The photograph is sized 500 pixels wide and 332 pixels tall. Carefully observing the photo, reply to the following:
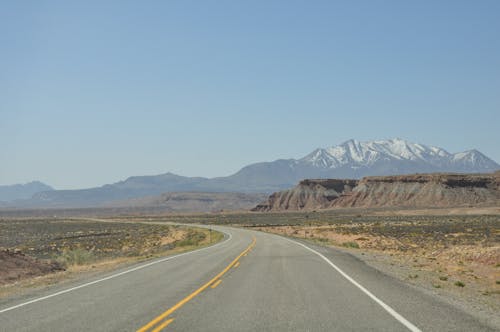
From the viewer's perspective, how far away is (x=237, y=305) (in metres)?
11.0

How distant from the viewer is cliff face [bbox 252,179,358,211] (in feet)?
605

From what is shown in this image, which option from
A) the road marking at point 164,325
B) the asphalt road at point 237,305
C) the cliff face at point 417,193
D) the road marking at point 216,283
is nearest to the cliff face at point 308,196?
the cliff face at point 417,193

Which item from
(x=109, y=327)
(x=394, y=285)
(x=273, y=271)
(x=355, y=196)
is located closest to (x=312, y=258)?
(x=273, y=271)

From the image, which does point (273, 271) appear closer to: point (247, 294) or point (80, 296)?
point (247, 294)

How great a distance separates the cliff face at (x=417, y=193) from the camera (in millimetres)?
139375

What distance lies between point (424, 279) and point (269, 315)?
28.7 feet

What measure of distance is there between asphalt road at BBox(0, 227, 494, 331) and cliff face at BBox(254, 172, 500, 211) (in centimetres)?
12283

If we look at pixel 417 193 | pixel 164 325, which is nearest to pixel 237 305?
pixel 164 325

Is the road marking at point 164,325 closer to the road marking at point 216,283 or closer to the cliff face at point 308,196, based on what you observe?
the road marking at point 216,283

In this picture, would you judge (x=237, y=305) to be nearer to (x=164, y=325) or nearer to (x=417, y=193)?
(x=164, y=325)

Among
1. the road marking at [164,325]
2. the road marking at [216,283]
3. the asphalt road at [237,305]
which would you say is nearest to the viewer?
A: the road marking at [164,325]

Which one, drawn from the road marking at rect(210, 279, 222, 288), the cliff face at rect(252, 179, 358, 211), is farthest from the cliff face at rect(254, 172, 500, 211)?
the road marking at rect(210, 279, 222, 288)

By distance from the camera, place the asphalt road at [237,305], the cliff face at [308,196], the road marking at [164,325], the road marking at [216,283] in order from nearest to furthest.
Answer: the road marking at [164,325] < the asphalt road at [237,305] < the road marking at [216,283] < the cliff face at [308,196]

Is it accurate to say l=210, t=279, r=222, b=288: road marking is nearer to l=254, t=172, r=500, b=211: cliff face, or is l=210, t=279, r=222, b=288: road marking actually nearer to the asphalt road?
the asphalt road
